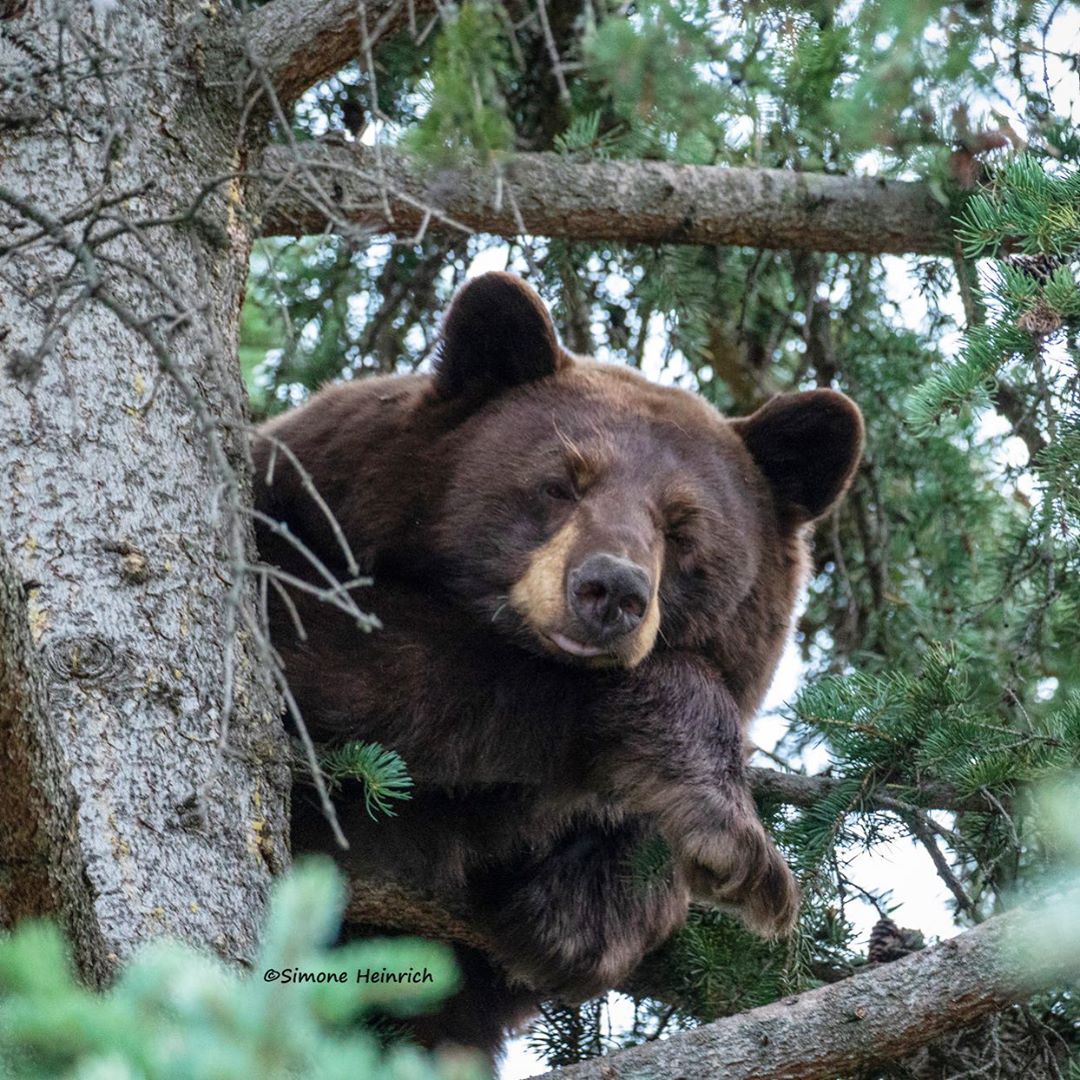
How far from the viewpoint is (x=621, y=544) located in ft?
13.0

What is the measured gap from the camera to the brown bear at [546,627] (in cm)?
395

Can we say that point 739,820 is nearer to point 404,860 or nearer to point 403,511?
point 404,860

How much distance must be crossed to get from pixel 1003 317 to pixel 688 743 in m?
1.41

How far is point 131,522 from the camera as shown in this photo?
3.24 m

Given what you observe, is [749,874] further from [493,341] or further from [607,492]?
[493,341]

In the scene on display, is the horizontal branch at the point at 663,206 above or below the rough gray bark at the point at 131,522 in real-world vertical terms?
above

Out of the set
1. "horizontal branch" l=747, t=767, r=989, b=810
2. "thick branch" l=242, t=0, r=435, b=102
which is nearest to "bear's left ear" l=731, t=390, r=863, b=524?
"horizontal branch" l=747, t=767, r=989, b=810

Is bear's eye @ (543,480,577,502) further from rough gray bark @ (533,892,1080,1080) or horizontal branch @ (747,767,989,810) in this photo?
rough gray bark @ (533,892,1080,1080)

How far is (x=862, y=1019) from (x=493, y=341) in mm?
2251

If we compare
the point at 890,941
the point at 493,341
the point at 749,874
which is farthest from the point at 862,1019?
the point at 493,341

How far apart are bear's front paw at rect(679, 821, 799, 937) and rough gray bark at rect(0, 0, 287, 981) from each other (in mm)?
1170

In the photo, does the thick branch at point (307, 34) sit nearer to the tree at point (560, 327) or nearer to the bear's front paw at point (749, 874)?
the tree at point (560, 327)

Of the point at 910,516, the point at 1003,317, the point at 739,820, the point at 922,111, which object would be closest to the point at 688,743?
the point at 739,820

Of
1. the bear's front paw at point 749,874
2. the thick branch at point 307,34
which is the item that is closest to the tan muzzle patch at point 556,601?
the bear's front paw at point 749,874
